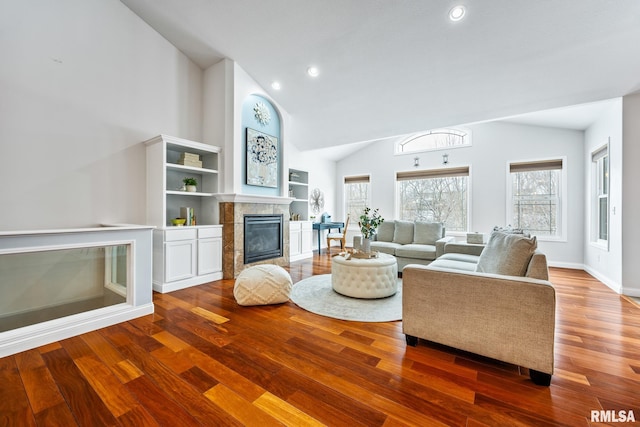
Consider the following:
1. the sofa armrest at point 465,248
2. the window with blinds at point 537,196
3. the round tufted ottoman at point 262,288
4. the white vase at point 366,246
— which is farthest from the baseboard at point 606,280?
the round tufted ottoman at point 262,288

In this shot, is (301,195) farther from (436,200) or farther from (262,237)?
(436,200)

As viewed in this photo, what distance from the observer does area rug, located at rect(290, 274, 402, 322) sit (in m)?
2.62

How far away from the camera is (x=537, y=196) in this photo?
203 inches

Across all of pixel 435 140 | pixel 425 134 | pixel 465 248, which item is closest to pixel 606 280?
pixel 465 248

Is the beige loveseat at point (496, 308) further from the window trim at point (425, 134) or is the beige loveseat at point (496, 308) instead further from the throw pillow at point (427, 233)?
the window trim at point (425, 134)

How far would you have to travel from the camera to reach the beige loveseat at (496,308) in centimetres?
162

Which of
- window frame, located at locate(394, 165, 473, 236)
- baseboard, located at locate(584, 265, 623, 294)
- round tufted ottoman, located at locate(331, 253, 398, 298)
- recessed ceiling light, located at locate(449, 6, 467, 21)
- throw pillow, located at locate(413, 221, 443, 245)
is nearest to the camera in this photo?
recessed ceiling light, located at locate(449, 6, 467, 21)

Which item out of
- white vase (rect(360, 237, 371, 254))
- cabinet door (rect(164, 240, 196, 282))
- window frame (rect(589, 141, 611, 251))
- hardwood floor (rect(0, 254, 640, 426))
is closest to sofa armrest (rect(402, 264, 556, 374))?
hardwood floor (rect(0, 254, 640, 426))

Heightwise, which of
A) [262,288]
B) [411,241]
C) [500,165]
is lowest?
[262,288]

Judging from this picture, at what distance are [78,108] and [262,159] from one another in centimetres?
237

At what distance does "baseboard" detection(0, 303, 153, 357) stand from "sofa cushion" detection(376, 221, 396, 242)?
3808 millimetres

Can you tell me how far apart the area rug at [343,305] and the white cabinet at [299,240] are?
6.42ft

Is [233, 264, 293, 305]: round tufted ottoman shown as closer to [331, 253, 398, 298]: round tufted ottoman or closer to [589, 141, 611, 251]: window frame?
[331, 253, 398, 298]: round tufted ottoman

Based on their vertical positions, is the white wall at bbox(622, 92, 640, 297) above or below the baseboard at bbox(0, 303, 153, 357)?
above
